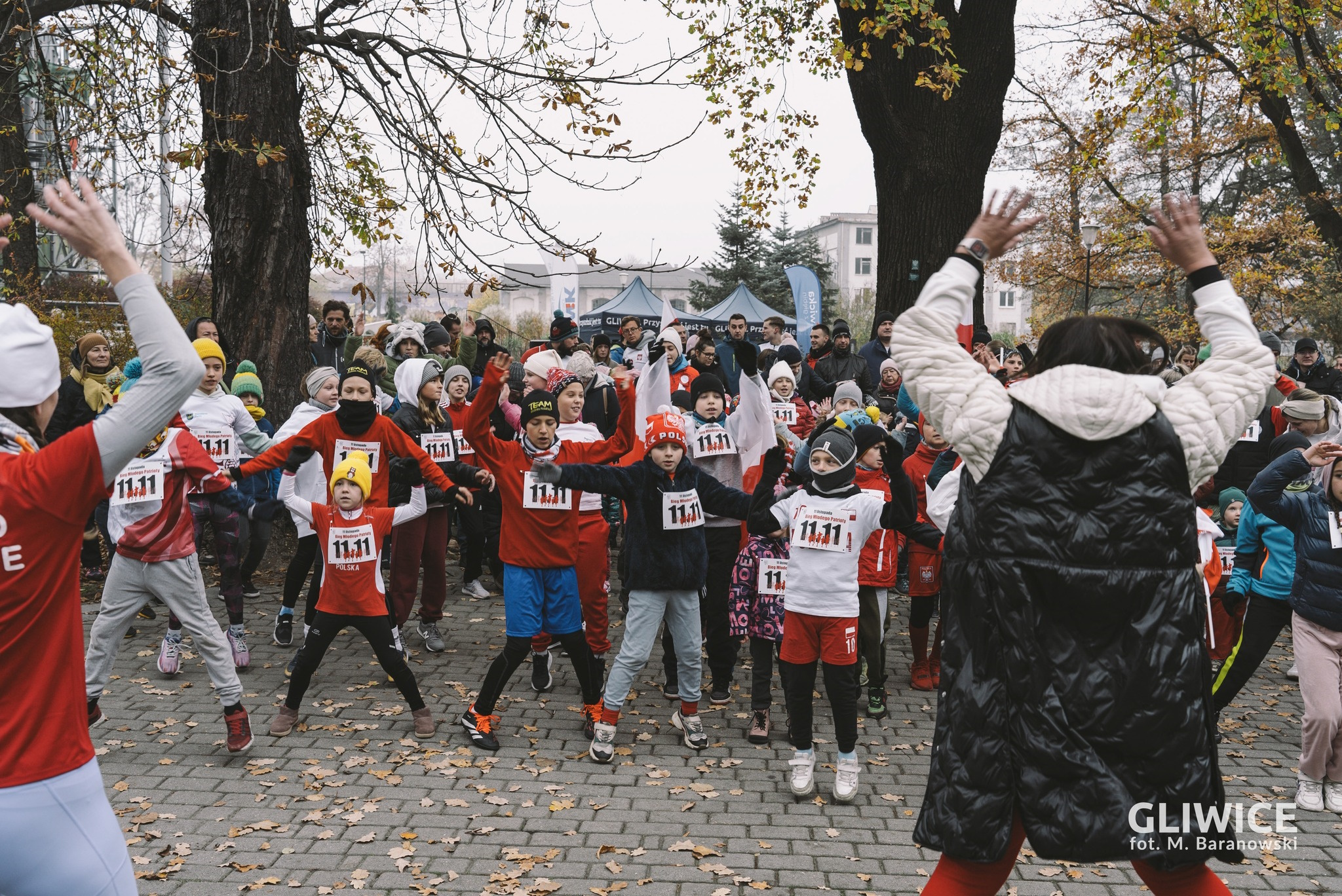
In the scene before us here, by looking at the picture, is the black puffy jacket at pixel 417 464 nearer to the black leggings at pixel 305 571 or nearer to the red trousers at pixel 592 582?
the black leggings at pixel 305 571

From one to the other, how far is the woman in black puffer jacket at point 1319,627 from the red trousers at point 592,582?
422 cm

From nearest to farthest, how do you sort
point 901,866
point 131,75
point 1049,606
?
point 1049,606 < point 901,866 < point 131,75

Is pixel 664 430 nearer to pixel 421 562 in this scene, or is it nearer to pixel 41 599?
pixel 421 562

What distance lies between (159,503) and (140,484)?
0.55 ft

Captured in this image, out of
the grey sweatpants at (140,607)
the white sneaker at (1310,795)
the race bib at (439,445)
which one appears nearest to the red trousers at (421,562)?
the race bib at (439,445)

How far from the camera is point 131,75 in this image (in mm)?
10102

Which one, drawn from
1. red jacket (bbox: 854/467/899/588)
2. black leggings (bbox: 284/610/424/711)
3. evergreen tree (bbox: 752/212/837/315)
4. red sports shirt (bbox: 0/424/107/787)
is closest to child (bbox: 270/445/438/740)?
black leggings (bbox: 284/610/424/711)

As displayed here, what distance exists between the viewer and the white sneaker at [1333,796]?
5.55 metres

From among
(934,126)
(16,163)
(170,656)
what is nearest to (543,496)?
(170,656)

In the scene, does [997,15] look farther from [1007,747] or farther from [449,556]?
[1007,747]

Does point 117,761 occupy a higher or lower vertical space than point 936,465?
lower

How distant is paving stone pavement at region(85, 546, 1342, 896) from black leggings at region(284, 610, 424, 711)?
1.22 ft

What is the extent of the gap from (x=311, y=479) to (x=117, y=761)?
2621 millimetres

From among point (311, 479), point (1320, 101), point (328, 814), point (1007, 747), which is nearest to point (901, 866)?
point (1007, 747)
